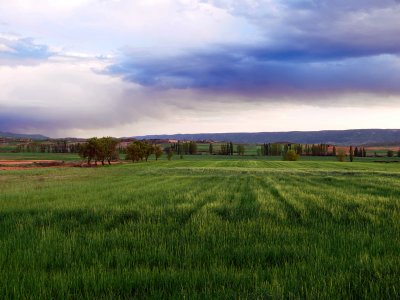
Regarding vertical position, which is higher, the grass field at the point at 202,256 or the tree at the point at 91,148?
A: the tree at the point at 91,148

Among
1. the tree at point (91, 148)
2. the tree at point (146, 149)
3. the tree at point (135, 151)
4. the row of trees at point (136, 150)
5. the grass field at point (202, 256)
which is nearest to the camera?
the grass field at point (202, 256)

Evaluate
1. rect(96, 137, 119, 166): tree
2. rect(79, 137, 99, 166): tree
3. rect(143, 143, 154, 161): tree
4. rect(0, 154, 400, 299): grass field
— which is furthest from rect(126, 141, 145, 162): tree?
rect(0, 154, 400, 299): grass field

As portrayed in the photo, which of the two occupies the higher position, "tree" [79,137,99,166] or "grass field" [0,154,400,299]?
"tree" [79,137,99,166]

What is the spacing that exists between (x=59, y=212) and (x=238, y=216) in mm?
7039

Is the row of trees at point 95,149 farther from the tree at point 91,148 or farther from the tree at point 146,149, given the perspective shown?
the tree at point 146,149

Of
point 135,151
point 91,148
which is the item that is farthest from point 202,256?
point 135,151

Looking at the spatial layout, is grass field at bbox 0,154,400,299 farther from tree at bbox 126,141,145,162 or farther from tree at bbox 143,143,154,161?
tree at bbox 143,143,154,161

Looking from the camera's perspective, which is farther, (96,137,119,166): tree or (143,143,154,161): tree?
(143,143,154,161): tree

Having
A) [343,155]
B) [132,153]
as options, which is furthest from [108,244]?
[343,155]

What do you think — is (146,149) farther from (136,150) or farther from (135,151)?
(135,151)

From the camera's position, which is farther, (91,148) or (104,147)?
(104,147)

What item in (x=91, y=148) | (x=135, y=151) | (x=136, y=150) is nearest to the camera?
(x=91, y=148)

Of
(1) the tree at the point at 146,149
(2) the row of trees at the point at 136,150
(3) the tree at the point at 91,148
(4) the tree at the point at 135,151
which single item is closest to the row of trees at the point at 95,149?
(3) the tree at the point at 91,148

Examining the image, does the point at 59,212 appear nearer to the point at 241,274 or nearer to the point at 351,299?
the point at 241,274
